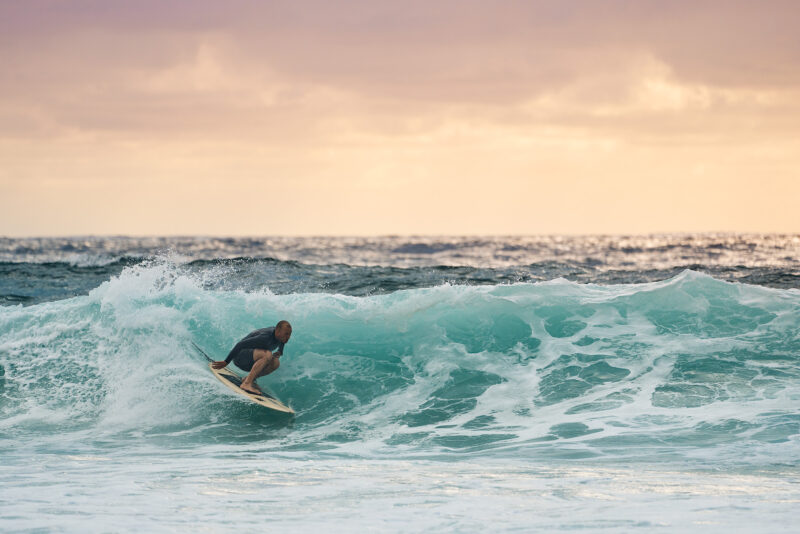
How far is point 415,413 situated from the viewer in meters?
11.1

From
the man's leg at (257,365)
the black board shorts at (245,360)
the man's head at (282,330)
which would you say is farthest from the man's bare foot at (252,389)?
the man's head at (282,330)

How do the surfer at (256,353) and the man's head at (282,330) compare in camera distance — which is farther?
the surfer at (256,353)

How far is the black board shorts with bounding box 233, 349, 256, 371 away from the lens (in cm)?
1155

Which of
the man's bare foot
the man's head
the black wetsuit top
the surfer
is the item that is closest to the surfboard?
the man's bare foot

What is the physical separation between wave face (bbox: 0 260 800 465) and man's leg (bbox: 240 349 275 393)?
0.29 metres

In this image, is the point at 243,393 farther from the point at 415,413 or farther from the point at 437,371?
the point at 437,371

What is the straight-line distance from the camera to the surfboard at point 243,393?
36.2ft

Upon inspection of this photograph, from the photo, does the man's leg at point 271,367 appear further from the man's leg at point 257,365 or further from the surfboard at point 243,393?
the surfboard at point 243,393

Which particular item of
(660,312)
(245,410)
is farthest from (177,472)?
(660,312)

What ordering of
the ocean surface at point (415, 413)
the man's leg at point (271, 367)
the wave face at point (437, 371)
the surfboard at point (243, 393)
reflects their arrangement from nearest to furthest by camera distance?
the ocean surface at point (415, 413) < the wave face at point (437, 371) < the surfboard at point (243, 393) < the man's leg at point (271, 367)

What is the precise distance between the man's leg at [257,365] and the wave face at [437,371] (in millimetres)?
292

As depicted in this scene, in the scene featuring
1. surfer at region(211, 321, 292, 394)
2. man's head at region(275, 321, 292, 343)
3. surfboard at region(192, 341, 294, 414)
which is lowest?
surfboard at region(192, 341, 294, 414)

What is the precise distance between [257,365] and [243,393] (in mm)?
583

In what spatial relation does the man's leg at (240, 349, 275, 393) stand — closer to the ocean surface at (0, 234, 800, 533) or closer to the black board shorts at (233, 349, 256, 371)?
the black board shorts at (233, 349, 256, 371)
